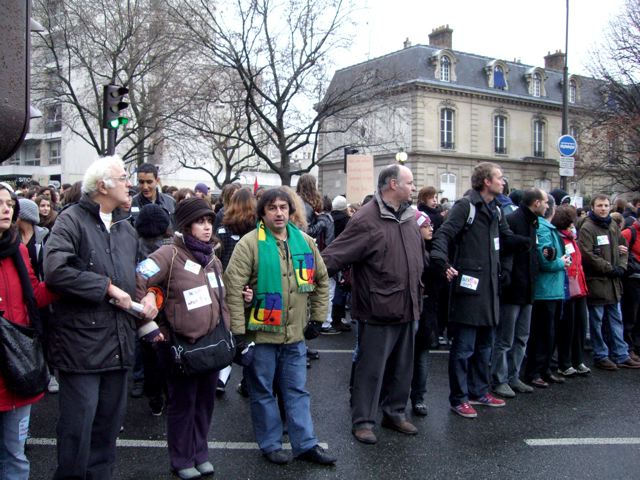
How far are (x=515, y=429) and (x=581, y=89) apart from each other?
162 feet

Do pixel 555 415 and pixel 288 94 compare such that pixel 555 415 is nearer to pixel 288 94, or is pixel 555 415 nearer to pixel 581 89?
pixel 288 94

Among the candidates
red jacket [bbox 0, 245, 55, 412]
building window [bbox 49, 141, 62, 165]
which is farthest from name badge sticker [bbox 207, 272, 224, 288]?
building window [bbox 49, 141, 62, 165]

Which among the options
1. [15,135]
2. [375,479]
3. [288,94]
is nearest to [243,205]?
[375,479]

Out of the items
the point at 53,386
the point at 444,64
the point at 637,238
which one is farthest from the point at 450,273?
the point at 444,64

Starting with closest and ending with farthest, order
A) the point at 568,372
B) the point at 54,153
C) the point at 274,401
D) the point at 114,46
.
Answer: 1. the point at 274,401
2. the point at 568,372
3. the point at 114,46
4. the point at 54,153

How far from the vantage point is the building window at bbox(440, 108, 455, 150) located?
42188 millimetres

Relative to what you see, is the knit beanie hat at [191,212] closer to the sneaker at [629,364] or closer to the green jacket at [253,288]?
the green jacket at [253,288]

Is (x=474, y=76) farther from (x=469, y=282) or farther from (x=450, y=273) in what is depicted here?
(x=450, y=273)

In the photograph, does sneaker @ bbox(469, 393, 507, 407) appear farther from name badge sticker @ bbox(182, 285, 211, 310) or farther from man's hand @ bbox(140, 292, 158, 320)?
man's hand @ bbox(140, 292, 158, 320)

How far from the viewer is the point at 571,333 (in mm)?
7422

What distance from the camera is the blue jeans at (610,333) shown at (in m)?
7.88

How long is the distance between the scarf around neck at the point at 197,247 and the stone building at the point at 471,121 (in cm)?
3456

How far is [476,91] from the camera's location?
4325cm

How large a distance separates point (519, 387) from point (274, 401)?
10.5 feet
